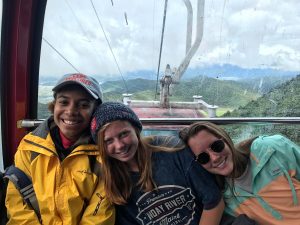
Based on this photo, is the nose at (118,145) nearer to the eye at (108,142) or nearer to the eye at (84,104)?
the eye at (108,142)

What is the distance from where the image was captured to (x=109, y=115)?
5.64 feet

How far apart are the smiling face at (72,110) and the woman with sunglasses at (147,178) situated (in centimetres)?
11

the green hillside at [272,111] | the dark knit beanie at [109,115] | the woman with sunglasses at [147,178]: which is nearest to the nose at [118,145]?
the woman with sunglasses at [147,178]

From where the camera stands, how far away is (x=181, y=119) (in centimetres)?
247

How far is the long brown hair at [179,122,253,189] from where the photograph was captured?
1.77 m

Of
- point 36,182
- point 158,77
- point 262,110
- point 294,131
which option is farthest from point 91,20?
point 294,131

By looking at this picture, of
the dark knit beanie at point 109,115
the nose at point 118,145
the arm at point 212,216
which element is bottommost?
the arm at point 212,216

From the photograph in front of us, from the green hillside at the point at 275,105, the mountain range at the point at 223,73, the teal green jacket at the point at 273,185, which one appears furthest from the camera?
the green hillside at the point at 275,105

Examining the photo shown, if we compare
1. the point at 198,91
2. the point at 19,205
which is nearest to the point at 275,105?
the point at 198,91

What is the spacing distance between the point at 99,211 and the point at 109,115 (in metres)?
0.56

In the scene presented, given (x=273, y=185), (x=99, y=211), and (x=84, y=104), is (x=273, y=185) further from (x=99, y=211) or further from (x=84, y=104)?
(x=84, y=104)

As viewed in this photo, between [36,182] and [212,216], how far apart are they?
40.5 inches

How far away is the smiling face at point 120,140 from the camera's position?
173 centimetres

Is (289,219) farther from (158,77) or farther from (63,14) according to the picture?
(63,14)
